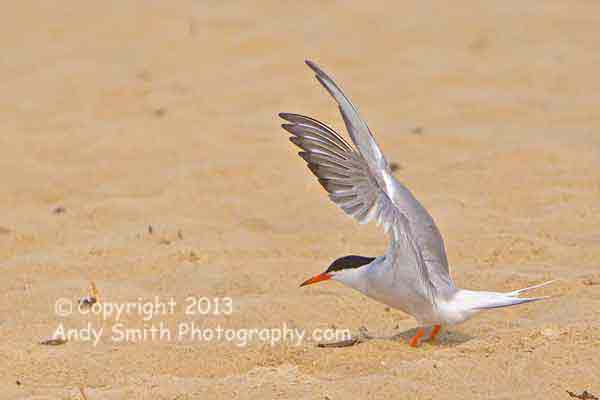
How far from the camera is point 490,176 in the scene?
209 inches

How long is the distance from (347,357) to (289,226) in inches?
63.8

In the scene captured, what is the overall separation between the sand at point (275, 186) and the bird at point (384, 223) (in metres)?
0.15

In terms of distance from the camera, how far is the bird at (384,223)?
3057 millimetres

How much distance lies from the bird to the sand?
15cm

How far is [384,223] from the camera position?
3.06m

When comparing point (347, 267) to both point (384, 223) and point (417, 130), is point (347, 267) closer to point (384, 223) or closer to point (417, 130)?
point (384, 223)

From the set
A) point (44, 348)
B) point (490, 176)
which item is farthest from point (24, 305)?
point (490, 176)

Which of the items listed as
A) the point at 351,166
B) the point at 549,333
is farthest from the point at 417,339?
the point at 351,166

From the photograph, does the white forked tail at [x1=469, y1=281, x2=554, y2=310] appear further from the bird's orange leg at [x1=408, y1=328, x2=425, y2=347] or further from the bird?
the bird's orange leg at [x1=408, y1=328, x2=425, y2=347]

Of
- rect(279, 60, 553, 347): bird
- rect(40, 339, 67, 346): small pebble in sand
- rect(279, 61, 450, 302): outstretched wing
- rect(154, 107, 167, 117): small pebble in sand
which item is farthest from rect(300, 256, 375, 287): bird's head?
rect(154, 107, 167, 117): small pebble in sand

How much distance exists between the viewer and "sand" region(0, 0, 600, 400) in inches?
130

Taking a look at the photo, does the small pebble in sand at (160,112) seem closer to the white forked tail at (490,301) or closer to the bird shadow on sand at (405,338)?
the bird shadow on sand at (405,338)

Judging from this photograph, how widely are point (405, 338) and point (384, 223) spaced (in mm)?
639

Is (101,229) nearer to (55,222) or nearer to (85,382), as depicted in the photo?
(55,222)
